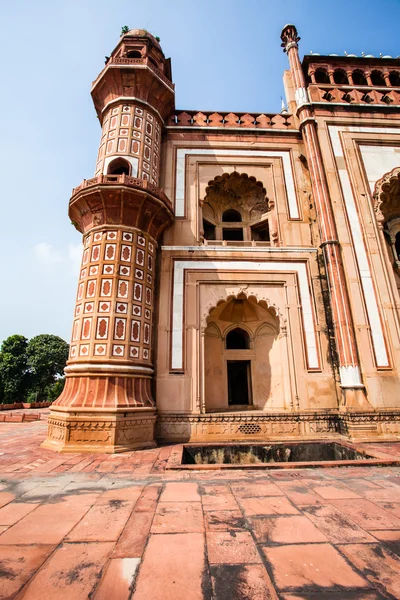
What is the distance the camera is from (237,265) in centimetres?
1069

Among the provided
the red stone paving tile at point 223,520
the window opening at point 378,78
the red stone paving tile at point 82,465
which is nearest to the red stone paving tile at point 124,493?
the red stone paving tile at point 223,520

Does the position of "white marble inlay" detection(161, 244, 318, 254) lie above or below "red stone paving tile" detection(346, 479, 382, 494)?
above

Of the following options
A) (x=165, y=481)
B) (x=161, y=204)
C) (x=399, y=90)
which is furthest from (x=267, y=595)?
(x=399, y=90)

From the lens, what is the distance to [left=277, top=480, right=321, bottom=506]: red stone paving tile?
3928 mm

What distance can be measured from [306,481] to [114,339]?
18.6 ft

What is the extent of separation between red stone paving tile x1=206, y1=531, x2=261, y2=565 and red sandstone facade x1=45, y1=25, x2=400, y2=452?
199 inches

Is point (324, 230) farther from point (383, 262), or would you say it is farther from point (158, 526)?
point (158, 526)

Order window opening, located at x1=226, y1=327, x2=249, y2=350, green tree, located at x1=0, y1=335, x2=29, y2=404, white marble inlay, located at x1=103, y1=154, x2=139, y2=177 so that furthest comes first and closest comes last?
green tree, located at x1=0, y1=335, x2=29, y2=404, window opening, located at x1=226, y1=327, x2=249, y2=350, white marble inlay, located at x1=103, y1=154, x2=139, y2=177

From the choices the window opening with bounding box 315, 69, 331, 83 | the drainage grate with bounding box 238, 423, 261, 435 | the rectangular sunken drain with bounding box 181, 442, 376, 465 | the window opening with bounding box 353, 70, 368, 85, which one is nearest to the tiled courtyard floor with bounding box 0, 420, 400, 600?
the rectangular sunken drain with bounding box 181, 442, 376, 465

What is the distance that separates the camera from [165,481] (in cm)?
489

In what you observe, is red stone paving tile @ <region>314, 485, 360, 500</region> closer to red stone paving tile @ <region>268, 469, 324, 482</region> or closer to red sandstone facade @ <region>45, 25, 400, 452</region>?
red stone paving tile @ <region>268, 469, 324, 482</region>

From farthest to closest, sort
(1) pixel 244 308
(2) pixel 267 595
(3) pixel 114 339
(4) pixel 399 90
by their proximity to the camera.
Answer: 1. (4) pixel 399 90
2. (1) pixel 244 308
3. (3) pixel 114 339
4. (2) pixel 267 595

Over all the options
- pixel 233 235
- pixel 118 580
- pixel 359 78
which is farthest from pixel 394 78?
pixel 118 580

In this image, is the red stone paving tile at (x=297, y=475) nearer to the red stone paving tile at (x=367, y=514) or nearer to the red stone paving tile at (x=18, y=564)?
the red stone paving tile at (x=367, y=514)
